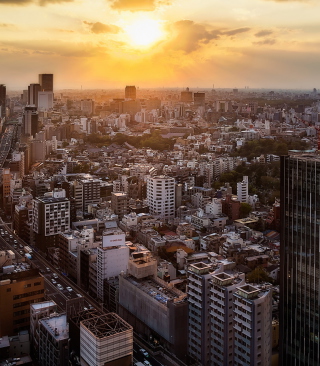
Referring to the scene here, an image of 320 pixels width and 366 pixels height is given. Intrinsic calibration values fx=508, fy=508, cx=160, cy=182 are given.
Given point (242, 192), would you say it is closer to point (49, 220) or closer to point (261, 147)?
point (49, 220)

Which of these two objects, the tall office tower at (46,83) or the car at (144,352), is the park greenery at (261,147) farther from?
the tall office tower at (46,83)

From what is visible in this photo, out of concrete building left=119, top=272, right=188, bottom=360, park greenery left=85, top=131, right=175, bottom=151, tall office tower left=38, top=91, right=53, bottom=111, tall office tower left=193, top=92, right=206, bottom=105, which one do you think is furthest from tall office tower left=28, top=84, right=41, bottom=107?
concrete building left=119, top=272, right=188, bottom=360

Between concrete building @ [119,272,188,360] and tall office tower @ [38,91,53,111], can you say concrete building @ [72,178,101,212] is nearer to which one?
concrete building @ [119,272,188,360]

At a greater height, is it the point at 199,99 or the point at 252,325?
the point at 199,99

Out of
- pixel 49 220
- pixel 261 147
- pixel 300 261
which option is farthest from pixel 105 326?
pixel 261 147

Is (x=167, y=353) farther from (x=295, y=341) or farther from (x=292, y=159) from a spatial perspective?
(x=292, y=159)

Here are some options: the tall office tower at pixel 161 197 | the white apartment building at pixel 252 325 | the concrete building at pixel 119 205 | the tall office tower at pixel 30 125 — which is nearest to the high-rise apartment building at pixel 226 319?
the white apartment building at pixel 252 325
